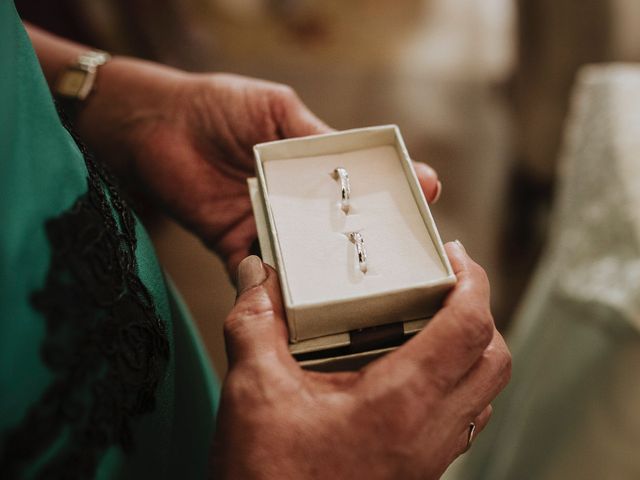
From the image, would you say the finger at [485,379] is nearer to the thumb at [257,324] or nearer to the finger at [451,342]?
the finger at [451,342]

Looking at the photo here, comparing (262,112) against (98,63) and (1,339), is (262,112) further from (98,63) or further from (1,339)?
(1,339)

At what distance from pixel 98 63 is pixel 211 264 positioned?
84 centimetres

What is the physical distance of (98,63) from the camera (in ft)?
2.64

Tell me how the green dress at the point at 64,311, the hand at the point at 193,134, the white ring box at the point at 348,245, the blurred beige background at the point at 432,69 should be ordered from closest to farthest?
the green dress at the point at 64,311 < the white ring box at the point at 348,245 < the hand at the point at 193,134 < the blurred beige background at the point at 432,69

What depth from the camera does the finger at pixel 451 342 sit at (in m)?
0.44

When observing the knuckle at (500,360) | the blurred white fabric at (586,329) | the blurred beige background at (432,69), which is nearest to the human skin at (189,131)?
the knuckle at (500,360)

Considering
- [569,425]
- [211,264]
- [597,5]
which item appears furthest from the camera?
[211,264]

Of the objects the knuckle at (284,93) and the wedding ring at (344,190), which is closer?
the wedding ring at (344,190)

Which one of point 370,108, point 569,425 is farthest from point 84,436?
point 370,108

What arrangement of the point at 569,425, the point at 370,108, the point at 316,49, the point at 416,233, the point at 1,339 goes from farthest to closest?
the point at 316,49 < the point at 370,108 < the point at 569,425 < the point at 416,233 < the point at 1,339

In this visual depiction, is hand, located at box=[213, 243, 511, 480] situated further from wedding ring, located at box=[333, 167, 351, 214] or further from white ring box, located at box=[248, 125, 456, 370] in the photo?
wedding ring, located at box=[333, 167, 351, 214]

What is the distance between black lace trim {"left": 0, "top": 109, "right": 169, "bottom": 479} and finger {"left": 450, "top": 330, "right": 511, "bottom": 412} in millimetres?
250

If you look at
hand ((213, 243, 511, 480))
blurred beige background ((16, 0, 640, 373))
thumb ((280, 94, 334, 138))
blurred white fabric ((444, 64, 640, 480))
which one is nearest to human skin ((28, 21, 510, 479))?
hand ((213, 243, 511, 480))

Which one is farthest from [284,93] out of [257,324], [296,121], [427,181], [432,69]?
[432,69]
